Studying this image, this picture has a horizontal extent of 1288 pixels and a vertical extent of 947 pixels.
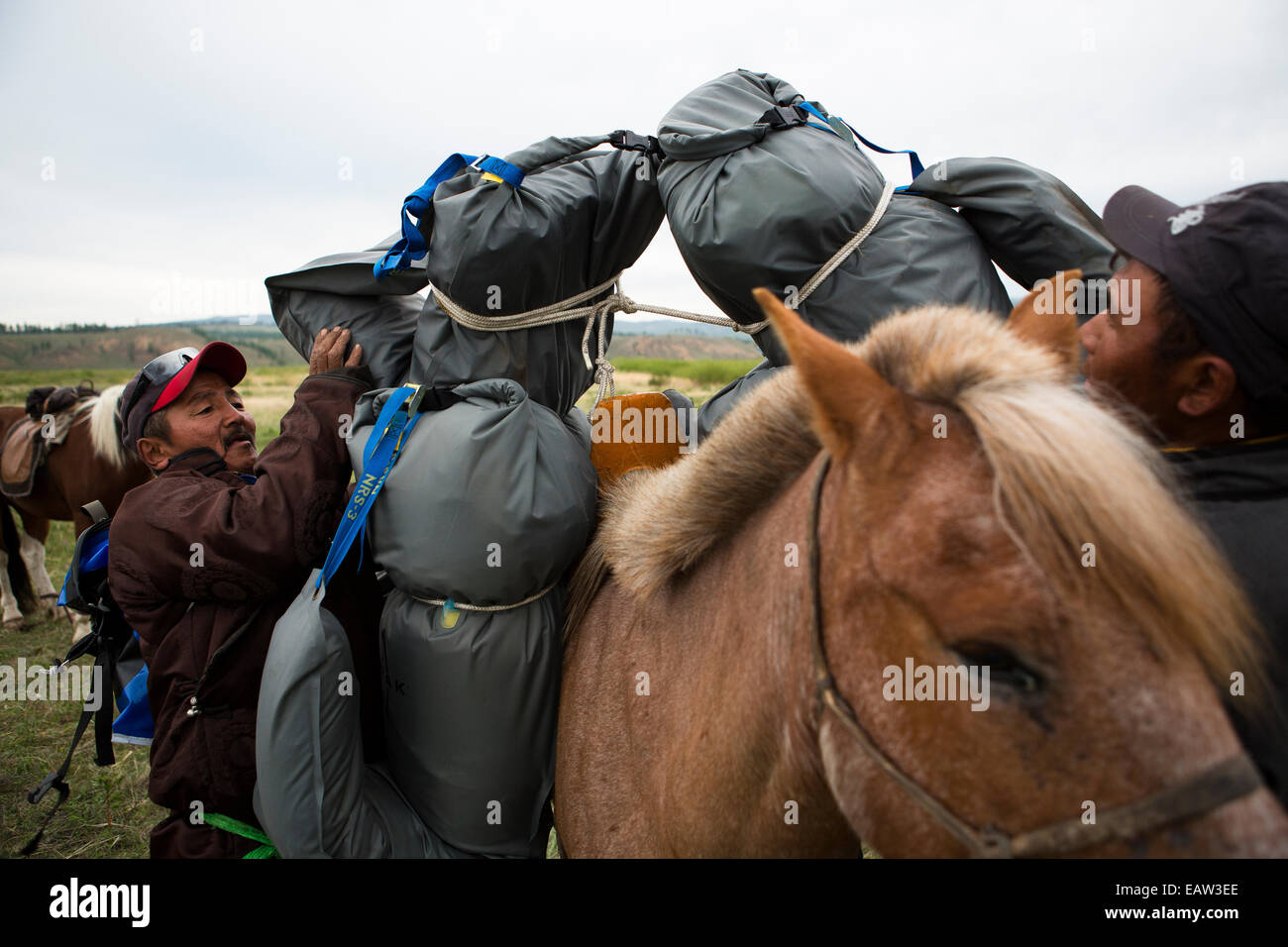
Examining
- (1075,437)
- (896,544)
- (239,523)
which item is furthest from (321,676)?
(1075,437)

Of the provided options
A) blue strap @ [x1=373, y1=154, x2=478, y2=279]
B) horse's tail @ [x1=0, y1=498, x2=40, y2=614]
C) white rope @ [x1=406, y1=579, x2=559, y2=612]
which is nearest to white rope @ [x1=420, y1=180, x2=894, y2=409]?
white rope @ [x1=406, y1=579, x2=559, y2=612]

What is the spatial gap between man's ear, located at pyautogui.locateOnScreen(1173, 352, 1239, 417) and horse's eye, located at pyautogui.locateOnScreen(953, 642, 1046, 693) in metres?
0.95

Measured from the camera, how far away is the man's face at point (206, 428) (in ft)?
9.40

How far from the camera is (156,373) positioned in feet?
9.77

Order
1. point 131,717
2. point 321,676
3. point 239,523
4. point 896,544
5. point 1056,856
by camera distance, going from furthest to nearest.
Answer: point 131,717
point 239,523
point 321,676
point 896,544
point 1056,856

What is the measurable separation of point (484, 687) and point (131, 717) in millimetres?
1797

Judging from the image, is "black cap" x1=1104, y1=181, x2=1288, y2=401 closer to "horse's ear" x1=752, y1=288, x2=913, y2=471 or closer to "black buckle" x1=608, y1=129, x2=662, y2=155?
"horse's ear" x1=752, y1=288, x2=913, y2=471

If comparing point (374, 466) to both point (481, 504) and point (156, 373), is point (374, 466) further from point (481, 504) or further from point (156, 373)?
point (156, 373)

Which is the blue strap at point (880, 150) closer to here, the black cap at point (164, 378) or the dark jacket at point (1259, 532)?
the dark jacket at point (1259, 532)

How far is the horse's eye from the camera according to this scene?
1.13 meters

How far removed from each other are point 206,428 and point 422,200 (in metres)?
1.33

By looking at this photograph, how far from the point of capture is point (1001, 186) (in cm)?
235
